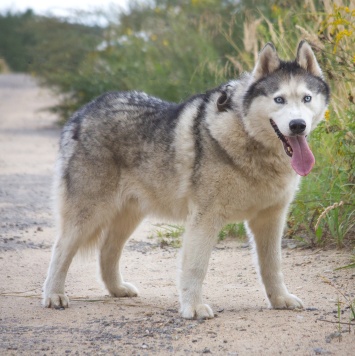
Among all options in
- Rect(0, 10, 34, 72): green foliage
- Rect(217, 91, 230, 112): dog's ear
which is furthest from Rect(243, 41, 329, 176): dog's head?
Rect(0, 10, 34, 72): green foliage

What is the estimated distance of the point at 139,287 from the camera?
5699 mm

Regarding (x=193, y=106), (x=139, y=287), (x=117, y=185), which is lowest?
(x=139, y=287)

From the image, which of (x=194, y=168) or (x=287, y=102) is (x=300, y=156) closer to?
(x=287, y=102)

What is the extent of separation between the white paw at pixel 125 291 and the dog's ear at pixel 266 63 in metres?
1.84

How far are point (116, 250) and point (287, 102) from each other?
6.10ft

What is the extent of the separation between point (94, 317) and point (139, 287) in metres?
1.00

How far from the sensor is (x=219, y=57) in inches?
376

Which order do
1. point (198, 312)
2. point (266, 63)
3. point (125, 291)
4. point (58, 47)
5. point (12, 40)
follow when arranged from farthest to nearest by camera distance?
point (12, 40) → point (58, 47) → point (125, 291) → point (266, 63) → point (198, 312)

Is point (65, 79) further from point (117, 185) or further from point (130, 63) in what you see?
point (117, 185)

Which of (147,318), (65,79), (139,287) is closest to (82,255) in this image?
(139,287)

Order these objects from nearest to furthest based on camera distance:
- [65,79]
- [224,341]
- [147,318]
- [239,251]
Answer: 1. [224,341]
2. [147,318]
3. [239,251]
4. [65,79]

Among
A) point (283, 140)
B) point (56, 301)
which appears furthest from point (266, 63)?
point (56, 301)

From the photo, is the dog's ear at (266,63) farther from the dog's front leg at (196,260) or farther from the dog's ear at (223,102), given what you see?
the dog's front leg at (196,260)

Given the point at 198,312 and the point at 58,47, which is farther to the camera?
the point at 58,47
